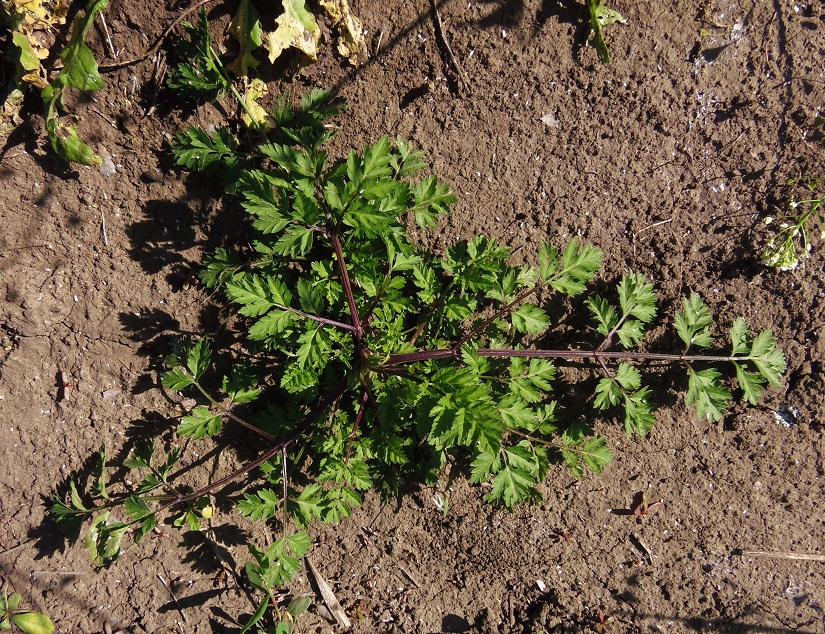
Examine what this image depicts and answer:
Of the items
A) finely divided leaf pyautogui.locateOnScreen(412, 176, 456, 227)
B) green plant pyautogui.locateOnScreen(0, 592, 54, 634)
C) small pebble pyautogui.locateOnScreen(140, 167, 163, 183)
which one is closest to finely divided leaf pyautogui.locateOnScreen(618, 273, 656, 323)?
finely divided leaf pyautogui.locateOnScreen(412, 176, 456, 227)

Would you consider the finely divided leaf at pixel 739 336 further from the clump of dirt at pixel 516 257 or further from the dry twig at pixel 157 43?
the dry twig at pixel 157 43

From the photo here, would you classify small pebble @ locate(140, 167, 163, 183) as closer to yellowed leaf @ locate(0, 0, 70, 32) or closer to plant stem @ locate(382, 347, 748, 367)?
yellowed leaf @ locate(0, 0, 70, 32)

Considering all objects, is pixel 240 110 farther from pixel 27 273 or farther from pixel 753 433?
pixel 753 433

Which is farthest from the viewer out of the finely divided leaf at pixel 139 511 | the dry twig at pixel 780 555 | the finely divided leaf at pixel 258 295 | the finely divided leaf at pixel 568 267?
the dry twig at pixel 780 555

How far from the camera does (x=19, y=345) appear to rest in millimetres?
3293

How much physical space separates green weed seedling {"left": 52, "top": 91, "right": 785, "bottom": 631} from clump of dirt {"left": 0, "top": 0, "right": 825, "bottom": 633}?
24 cm

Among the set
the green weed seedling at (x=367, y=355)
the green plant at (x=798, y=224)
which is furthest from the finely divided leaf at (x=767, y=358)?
the green plant at (x=798, y=224)

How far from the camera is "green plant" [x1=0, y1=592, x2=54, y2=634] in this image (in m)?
3.30

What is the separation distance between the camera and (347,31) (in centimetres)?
328

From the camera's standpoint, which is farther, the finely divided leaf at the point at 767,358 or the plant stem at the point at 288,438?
the finely divided leaf at the point at 767,358

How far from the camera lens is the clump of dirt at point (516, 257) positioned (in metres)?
3.30

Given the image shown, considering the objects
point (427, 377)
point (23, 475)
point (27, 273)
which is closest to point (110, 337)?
point (27, 273)

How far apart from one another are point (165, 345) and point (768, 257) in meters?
3.83

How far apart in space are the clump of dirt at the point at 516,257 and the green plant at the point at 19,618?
9cm
